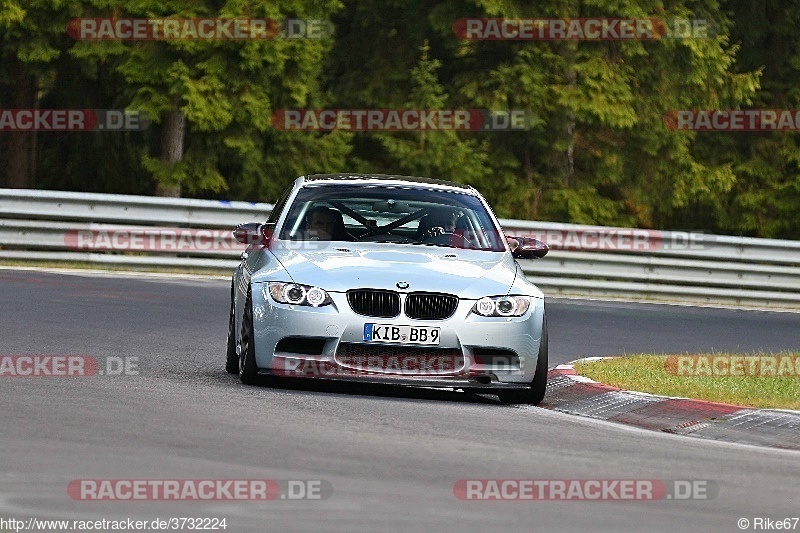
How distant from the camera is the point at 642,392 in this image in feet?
43.9

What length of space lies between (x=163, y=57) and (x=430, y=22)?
6506 millimetres

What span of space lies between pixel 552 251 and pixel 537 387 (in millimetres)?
13228

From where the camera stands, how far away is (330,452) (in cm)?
956

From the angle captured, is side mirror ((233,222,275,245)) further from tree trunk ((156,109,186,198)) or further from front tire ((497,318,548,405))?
tree trunk ((156,109,186,198))

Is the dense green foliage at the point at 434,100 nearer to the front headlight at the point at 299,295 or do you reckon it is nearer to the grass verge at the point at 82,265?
the grass verge at the point at 82,265

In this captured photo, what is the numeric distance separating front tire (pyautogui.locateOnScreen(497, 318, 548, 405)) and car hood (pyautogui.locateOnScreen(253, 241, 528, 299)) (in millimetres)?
456

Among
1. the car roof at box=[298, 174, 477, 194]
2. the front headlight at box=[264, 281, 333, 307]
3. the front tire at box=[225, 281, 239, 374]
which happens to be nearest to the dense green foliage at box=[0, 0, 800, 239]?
the car roof at box=[298, 174, 477, 194]

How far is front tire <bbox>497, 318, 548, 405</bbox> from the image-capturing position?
12820mm

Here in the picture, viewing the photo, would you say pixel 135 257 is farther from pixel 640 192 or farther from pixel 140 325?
pixel 640 192

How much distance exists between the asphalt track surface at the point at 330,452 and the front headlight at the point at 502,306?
628 mm

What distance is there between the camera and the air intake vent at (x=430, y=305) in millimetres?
12484

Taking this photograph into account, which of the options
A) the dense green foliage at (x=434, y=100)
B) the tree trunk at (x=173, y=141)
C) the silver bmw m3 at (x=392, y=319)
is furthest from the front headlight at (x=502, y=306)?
the tree trunk at (x=173, y=141)

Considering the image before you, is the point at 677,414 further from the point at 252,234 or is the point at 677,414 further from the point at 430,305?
the point at 252,234

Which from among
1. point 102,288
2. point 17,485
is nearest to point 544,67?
point 102,288
